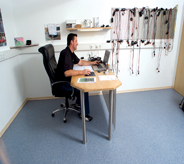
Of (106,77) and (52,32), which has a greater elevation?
(52,32)

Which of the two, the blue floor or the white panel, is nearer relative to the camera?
the blue floor

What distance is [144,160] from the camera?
1.69m

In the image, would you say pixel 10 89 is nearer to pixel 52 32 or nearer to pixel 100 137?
pixel 52 32

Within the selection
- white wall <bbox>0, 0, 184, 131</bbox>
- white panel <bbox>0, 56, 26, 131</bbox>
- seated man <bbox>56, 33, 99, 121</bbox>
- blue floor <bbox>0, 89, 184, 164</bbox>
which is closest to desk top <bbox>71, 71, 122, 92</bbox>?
seated man <bbox>56, 33, 99, 121</bbox>

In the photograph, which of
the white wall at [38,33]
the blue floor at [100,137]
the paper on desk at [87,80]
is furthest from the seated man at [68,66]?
the white wall at [38,33]

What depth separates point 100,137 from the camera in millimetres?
2086

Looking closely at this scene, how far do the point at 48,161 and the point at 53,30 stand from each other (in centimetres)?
234

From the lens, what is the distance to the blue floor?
175cm

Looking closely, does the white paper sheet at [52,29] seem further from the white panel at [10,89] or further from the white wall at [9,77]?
the white panel at [10,89]

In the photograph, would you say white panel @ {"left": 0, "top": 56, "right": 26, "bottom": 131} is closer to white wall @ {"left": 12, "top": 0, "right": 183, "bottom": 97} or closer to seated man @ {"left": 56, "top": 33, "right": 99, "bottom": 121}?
white wall @ {"left": 12, "top": 0, "right": 183, "bottom": 97}

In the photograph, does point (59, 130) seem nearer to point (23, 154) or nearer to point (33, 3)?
point (23, 154)

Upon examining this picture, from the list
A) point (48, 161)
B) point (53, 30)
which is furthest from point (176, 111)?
point (53, 30)

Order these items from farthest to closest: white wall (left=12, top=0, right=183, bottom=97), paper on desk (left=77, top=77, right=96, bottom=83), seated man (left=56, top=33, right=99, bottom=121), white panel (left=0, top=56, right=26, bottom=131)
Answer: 1. white wall (left=12, top=0, right=183, bottom=97)
2. white panel (left=0, top=56, right=26, bottom=131)
3. seated man (left=56, top=33, right=99, bottom=121)
4. paper on desk (left=77, top=77, right=96, bottom=83)

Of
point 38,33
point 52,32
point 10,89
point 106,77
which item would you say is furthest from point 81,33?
point 10,89
